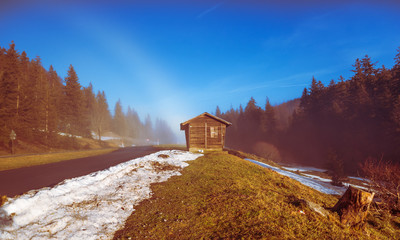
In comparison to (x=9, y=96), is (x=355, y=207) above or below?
below

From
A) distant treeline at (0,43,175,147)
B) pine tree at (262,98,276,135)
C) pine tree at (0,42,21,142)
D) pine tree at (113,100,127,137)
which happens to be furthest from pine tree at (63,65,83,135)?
pine tree at (262,98,276,135)

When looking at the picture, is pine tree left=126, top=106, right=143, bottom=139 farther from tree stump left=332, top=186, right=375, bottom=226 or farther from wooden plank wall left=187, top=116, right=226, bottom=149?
tree stump left=332, top=186, right=375, bottom=226

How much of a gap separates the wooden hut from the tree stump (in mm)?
15990

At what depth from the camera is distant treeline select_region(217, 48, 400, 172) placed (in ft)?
96.0

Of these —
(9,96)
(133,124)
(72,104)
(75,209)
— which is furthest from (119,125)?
(75,209)

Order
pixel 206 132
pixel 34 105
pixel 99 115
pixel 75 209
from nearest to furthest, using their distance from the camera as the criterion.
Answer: pixel 75 209 → pixel 206 132 → pixel 34 105 → pixel 99 115

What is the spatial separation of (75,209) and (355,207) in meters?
9.86

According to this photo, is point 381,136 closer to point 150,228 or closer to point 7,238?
point 150,228

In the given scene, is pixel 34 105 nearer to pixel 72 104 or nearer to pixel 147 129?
pixel 72 104

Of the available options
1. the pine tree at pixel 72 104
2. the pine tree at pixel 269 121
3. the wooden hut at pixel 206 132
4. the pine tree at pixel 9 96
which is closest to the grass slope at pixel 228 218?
the wooden hut at pixel 206 132

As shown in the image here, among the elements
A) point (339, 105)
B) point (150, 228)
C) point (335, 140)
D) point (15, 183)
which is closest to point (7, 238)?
point (150, 228)

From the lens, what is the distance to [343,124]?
3975cm

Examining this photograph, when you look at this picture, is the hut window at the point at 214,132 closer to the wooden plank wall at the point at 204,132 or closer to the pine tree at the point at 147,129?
the wooden plank wall at the point at 204,132

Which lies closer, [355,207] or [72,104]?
[355,207]
